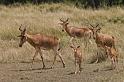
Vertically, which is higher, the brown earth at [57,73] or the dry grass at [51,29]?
the dry grass at [51,29]

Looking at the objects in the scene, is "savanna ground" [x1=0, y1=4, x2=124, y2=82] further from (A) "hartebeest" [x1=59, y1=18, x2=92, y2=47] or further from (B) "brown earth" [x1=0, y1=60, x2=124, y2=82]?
(A) "hartebeest" [x1=59, y1=18, x2=92, y2=47]

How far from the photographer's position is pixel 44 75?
13.9m

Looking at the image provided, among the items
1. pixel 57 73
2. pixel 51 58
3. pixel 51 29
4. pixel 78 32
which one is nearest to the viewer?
pixel 57 73

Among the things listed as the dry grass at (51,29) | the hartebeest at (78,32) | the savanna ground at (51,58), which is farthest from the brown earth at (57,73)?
the hartebeest at (78,32)

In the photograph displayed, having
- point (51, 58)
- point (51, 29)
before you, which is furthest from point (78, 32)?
point (51, 58)

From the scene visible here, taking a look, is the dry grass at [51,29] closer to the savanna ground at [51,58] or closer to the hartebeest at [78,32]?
the savanna ground at [51,58]

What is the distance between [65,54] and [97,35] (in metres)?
1.65

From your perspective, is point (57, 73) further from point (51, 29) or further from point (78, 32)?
point (51, 29)

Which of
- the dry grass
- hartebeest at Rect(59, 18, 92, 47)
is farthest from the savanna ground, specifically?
hartebeest at Rect(59, 18, 92, 47)

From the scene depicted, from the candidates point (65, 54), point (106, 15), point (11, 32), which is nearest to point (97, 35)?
point (65, 54)

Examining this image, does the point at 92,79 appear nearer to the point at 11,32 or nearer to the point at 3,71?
the point at 3,71

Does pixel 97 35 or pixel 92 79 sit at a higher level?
pixel 97 35

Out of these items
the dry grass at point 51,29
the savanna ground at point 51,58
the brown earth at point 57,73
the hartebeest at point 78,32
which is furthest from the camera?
the hartebeest at point 78,32

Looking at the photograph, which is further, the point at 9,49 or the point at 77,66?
the point at 9,49
